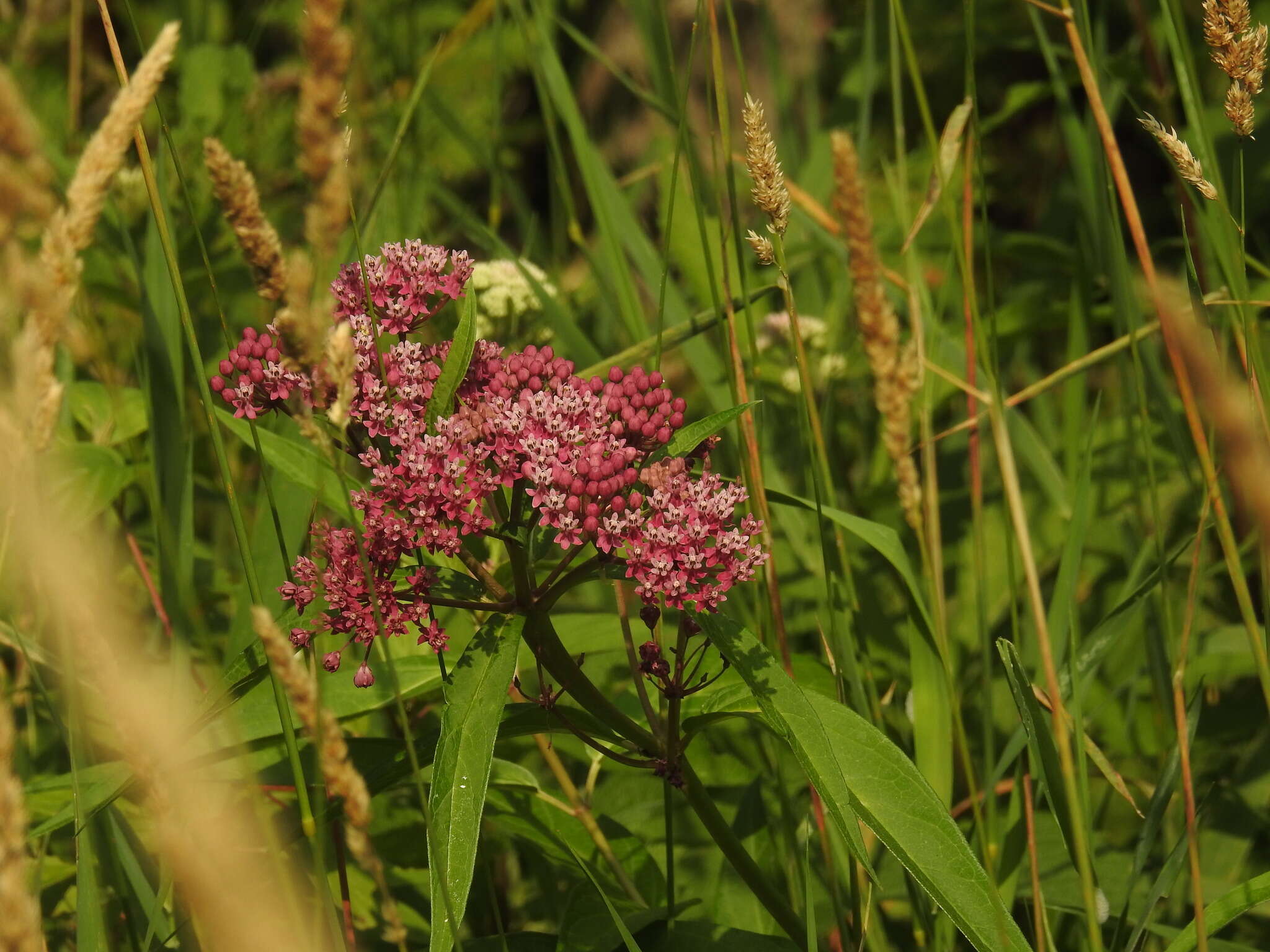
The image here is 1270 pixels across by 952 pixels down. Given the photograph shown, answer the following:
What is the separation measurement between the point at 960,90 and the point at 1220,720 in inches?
112

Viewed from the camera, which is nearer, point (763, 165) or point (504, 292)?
point (763, 165)

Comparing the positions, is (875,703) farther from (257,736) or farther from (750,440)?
(257,736)

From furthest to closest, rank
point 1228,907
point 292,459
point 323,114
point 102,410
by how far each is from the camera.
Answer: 1. point 102,410
2. point 292,459
3. point 1228,907
4. point 323,114

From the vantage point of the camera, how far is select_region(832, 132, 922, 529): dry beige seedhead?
40.0 inches

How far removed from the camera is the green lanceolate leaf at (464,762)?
116 centimetres

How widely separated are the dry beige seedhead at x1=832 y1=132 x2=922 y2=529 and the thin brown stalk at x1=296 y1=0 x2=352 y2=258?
0.41 m

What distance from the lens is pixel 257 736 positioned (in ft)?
5.25

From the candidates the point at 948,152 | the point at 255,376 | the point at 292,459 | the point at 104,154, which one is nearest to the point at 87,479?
the point at 292,459

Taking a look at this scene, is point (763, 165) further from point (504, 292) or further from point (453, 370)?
point (504, 292)

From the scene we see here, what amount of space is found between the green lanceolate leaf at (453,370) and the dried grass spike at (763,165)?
37 cm

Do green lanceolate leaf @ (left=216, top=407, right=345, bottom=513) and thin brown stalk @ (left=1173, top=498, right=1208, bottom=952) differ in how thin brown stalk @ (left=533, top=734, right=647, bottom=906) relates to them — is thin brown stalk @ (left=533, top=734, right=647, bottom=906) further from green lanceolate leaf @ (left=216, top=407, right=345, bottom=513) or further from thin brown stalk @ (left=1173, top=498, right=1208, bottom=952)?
thin brown stalk @ (left=1173, top=498, right=1208, bottom=952)

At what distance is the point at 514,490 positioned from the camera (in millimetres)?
1422

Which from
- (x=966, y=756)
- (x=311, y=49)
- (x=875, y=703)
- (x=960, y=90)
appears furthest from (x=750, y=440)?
(x=960, y=90)

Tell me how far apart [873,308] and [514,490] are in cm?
53
